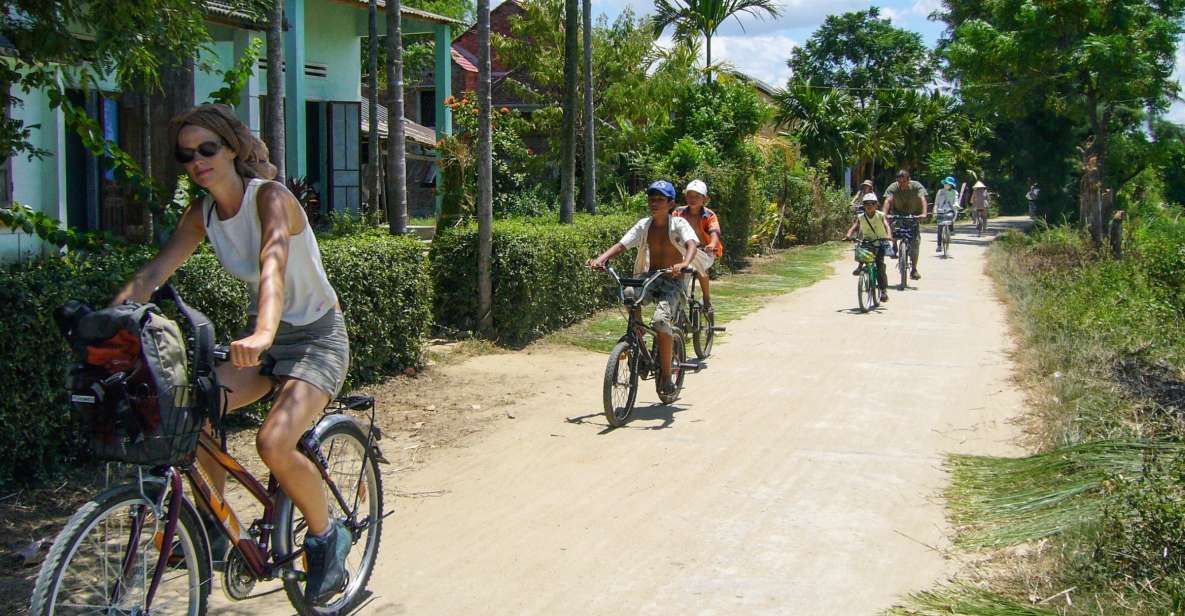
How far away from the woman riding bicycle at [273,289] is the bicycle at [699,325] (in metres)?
6.43

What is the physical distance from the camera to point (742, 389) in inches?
381

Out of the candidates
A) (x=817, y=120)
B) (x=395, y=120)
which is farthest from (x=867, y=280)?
(x=817, y=120)

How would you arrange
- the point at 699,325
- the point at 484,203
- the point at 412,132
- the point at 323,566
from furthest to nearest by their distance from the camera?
the point at 412,132
the point at 484,203
the point at 699,325
the point at 323,566

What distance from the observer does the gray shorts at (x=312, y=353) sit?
414 cm

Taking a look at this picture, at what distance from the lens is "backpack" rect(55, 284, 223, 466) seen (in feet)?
11.2

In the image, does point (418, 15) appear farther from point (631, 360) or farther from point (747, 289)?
point (631, 360)

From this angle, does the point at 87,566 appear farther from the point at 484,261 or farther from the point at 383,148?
the point at 383,148

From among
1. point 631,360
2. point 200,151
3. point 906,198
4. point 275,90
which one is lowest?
point 631,360

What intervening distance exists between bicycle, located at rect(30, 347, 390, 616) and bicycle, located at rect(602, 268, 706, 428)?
338 cm

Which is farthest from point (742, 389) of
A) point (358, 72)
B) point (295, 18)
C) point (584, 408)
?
point (358, 72)

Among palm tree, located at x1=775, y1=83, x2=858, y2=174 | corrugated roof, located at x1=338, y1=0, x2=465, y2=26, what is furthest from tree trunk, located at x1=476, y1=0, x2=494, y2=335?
palm tree, located at x1=775, y1=83, x2=858, y2=174

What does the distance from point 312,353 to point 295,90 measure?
1460cm

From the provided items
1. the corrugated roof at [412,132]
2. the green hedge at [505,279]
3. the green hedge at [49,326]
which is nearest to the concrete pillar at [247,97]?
the green hedge at [505,279]

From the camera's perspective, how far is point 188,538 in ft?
12.4
